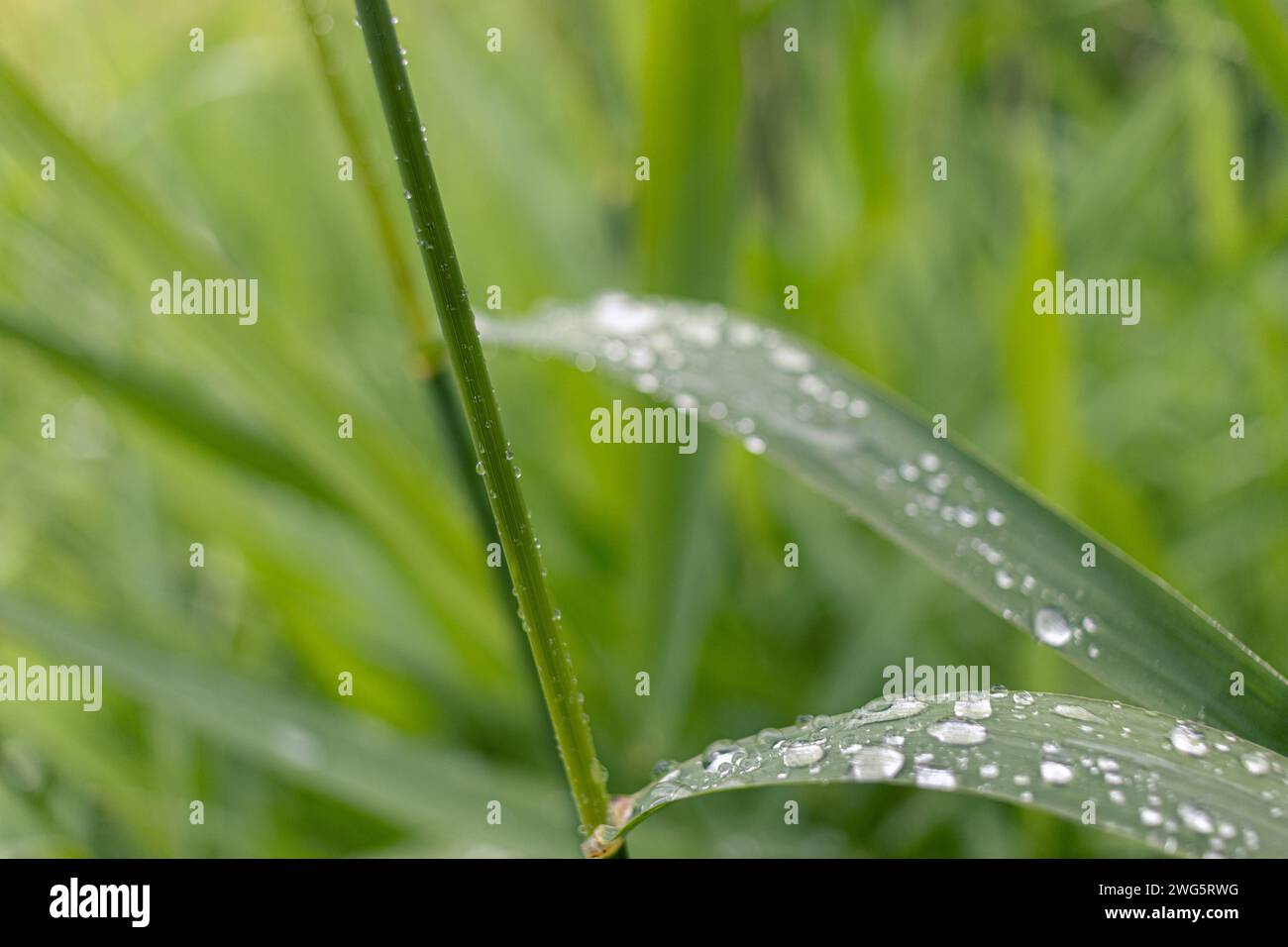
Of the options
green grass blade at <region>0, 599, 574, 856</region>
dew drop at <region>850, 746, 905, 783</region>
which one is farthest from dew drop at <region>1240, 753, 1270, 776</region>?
green grass blade at <region>0, 599, 574, 856</region>

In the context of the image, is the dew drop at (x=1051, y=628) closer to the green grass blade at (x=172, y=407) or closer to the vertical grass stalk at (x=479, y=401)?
the vertical grass stalk at (x=479, y=401)

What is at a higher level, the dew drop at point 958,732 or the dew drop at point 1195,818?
the dew drop at point 958,732

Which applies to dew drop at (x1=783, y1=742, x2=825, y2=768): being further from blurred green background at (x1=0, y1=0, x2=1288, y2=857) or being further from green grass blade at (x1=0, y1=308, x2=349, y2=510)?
green grass blade at (x1=0, y1=308, x2=349, y2=510)

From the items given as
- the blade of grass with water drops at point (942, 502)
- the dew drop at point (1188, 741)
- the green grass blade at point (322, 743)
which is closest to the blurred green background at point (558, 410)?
the green grass blade at point (322, 743)

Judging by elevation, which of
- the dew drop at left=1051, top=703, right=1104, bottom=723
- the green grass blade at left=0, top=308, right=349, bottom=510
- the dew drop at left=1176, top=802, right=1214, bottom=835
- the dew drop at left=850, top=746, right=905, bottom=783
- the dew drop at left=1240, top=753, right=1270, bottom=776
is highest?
the green grass blade at left=0, top=308, right=349, bottom=510

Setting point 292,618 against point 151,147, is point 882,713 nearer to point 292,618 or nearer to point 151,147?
point 292,618
